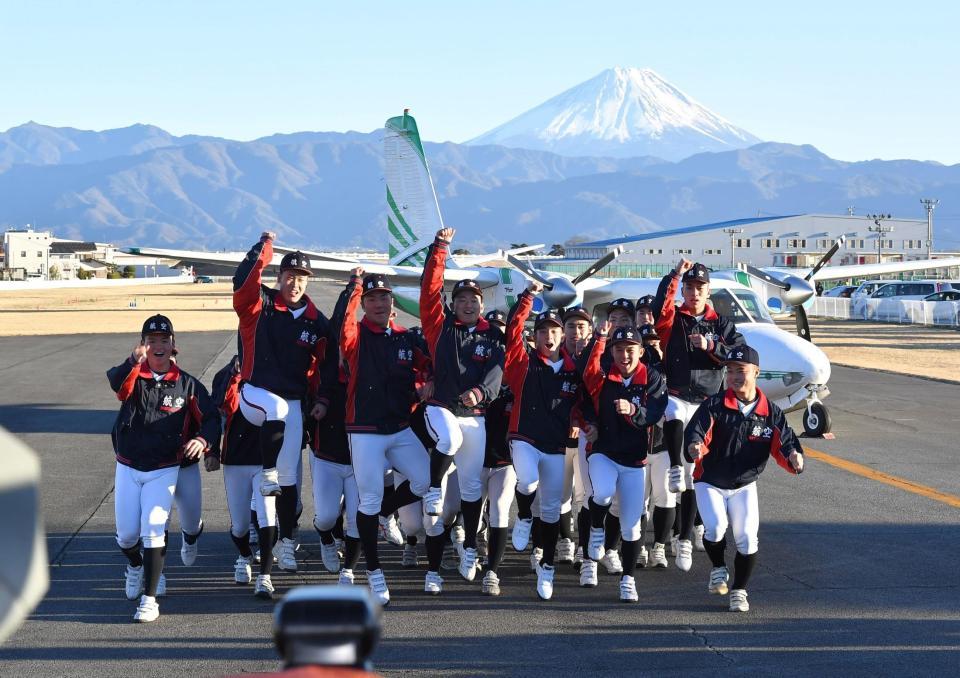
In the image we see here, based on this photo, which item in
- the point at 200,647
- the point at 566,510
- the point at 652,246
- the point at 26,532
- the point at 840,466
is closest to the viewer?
the point at 26,532

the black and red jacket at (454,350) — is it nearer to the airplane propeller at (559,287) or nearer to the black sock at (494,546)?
the black sock at (494,546)

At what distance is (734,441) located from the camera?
7941 millimetres

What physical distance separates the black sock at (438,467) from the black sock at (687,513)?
86.0 inches

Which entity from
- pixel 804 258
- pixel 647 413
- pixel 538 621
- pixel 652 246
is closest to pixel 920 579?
pixel 647 413

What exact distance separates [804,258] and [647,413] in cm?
10331

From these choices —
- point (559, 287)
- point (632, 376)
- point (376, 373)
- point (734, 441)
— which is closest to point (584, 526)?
point (632, 376)

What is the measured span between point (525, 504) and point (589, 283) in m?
13.0

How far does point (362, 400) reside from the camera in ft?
26.5

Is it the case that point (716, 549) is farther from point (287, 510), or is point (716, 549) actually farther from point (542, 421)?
point (287, 510)

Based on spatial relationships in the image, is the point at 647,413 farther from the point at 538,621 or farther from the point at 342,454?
the point at 342,454

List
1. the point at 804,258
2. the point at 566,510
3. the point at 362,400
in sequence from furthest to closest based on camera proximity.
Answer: the point at 804,258 < the point at 566,510 < the point at 362,400

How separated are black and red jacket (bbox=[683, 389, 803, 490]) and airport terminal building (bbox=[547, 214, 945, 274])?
10395 centimetres

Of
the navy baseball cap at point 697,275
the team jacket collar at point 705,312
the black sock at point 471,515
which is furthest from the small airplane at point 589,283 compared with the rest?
the black sock at point 471,515

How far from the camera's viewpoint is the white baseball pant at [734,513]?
7836 millimetres
